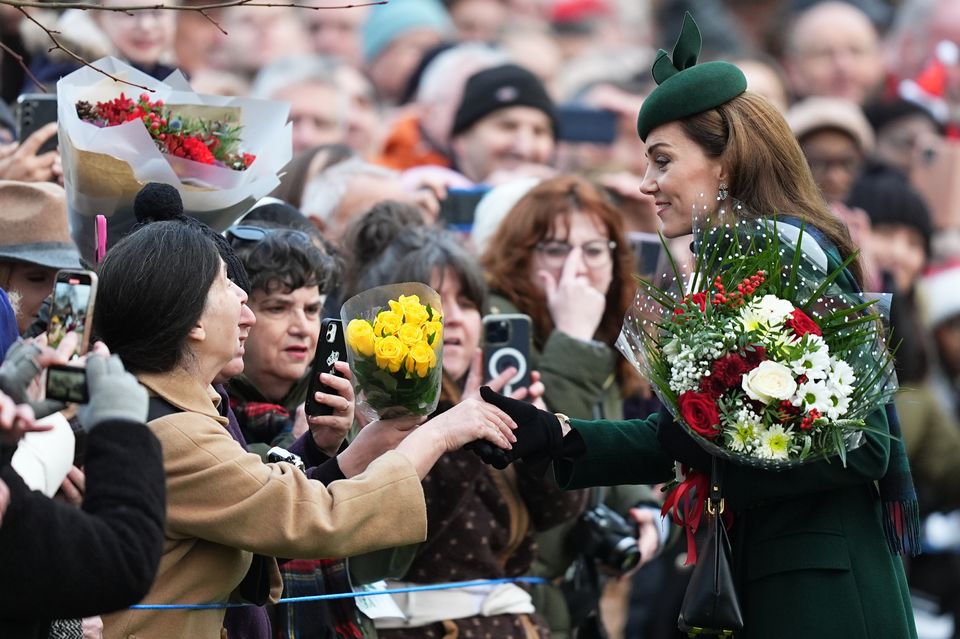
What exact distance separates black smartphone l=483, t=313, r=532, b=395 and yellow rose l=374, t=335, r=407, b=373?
4.67 ft

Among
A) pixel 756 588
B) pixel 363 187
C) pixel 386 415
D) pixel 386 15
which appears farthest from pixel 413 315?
pixel 386 15

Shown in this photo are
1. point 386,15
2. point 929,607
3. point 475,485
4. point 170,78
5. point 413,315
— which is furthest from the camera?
point 386,15

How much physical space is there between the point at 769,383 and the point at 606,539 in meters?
2.03

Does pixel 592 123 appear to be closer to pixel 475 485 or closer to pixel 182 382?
pixel 475 485

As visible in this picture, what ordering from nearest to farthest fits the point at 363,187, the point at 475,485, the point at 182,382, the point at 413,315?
the point at 182,382 → the point at 413,315 → the point at 475,485 → the point at 363,187

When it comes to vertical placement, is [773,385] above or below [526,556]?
above

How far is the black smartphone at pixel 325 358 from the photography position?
15.0 feet

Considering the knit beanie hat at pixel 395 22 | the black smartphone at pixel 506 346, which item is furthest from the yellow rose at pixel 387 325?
the knit beanie hat at pixel 395 22

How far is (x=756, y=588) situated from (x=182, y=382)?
1678 millimetres

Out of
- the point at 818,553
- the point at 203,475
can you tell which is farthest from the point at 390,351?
the point at 818,553

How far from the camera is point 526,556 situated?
5.67 m

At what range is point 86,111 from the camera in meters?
4.75

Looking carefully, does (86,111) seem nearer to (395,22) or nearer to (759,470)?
(759,470)

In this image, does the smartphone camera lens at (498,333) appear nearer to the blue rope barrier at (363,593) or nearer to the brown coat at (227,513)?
the blue rope barrier at (363,593)
